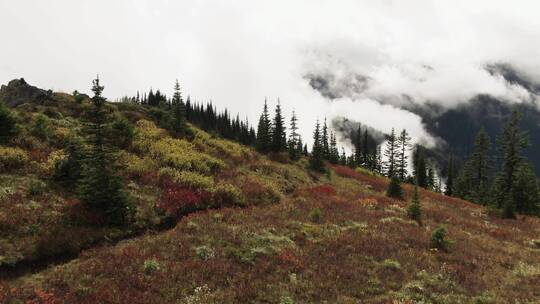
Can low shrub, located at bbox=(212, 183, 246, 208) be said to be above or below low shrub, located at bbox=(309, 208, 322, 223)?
above

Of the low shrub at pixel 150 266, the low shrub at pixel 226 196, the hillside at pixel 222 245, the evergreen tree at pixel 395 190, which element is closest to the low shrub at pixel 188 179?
the hillside at pixel 222 245

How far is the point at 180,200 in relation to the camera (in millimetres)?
22516

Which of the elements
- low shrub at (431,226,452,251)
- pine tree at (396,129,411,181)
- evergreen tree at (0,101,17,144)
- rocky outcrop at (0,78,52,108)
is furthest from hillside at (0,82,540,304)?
pine tree at (396,129,411,181)

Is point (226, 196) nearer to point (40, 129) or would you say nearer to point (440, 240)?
point (440, 240)

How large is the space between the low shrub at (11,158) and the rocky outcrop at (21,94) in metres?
18.4

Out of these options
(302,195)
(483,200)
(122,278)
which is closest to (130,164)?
(302,195)

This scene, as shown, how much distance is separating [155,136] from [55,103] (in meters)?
12.4

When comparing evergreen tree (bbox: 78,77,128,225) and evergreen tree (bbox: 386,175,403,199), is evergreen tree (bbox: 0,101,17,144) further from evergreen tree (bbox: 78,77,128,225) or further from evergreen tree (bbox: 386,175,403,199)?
evergreen tree (bbox: 386,175,403,199)

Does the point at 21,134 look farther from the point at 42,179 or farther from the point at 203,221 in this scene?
the point at 203,221

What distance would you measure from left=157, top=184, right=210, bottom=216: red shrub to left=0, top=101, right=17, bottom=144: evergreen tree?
10.7 meters

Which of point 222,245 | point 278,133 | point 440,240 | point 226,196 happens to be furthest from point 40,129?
point 278,133

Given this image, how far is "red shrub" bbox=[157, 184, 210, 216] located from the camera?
70.6 feet

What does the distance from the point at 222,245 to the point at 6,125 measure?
57.5 feet

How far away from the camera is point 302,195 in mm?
30062
